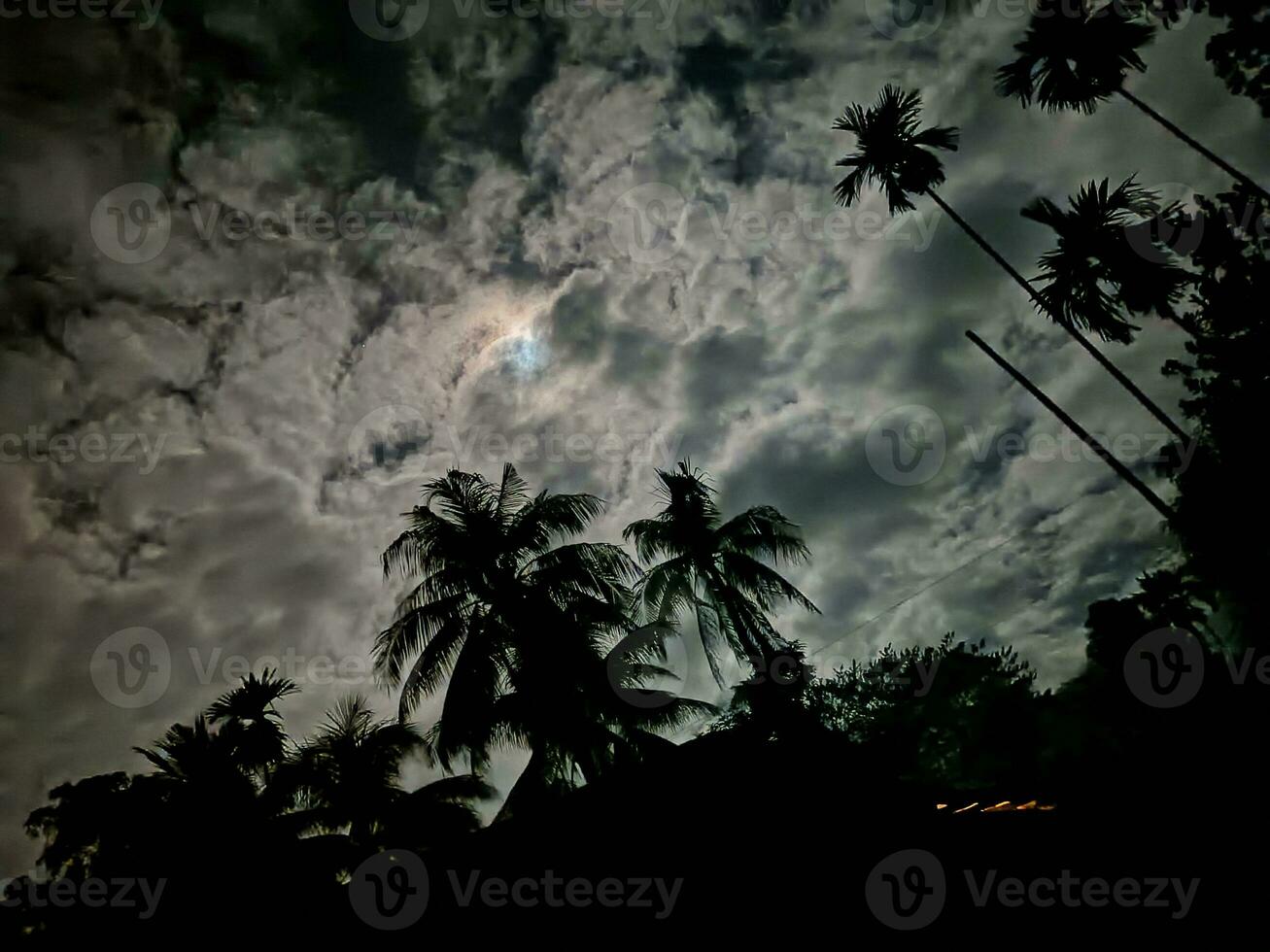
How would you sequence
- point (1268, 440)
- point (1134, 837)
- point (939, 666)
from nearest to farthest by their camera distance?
point (1134, 837) < point (1268, 440) < point (939, 666)

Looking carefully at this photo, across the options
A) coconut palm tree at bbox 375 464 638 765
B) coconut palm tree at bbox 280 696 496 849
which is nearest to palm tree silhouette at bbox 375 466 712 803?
coconut palm tree at bbox 375 464 638 765

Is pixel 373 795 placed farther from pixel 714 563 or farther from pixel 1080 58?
pixel 1080 58

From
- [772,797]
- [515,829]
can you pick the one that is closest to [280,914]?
[515,829]

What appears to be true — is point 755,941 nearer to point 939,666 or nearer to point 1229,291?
point 1229,291

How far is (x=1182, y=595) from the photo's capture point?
53.3 feet

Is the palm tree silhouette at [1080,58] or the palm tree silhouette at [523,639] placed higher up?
the palm tree silhouette at [1080,58]

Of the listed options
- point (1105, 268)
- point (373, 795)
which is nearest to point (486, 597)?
point (373, 795)

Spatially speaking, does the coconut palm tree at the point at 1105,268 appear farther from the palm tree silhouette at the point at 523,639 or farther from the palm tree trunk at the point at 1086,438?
the palm tree silhouette at the point at 523,639

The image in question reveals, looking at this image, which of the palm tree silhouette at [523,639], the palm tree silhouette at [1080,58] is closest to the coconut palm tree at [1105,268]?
the palm tree silhouette at [1080,58]

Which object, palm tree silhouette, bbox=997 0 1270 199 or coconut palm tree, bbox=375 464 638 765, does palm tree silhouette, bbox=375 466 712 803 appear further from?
palm tree silhouette, bbox=997 0 1270 199

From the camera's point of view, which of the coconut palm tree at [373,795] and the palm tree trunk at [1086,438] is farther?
the coconut palm tree at [373,795]

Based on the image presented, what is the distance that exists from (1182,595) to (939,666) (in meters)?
20.5

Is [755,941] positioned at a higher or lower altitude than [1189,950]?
higher

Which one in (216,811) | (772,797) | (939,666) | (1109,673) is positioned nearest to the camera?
(772,797)
